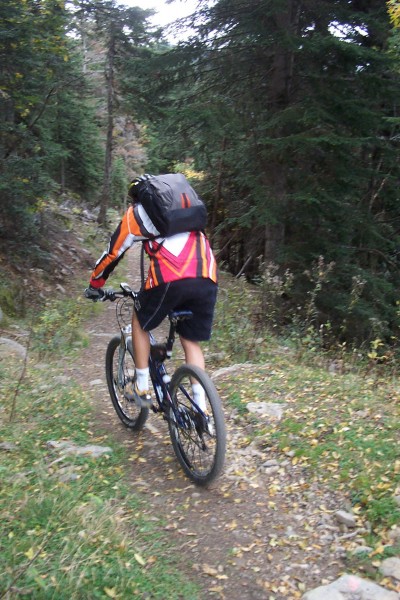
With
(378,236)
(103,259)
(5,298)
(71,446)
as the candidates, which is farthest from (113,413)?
(378,236)

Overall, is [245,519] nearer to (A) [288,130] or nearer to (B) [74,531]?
(B) [74,531]

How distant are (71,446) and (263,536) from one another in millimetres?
1720

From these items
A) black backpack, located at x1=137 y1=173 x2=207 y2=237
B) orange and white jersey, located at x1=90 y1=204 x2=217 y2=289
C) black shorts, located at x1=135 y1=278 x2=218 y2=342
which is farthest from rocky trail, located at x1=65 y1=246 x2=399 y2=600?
black backpack, located at x1=137 y1=173 x2=207 y2=237

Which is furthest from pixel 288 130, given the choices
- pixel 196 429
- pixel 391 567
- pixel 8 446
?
pixel 391 567

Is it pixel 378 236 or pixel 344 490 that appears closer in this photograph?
pixel 344 490

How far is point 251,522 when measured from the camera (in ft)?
10.8

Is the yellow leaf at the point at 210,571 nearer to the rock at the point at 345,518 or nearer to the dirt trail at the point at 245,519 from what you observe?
the dirt trail at the point at 245,519

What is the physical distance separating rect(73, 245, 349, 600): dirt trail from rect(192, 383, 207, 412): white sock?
0.59 metres

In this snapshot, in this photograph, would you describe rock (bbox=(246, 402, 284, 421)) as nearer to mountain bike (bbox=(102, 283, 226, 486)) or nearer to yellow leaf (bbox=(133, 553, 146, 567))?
mountain bike (bbox=(102, 283, 226, 486))

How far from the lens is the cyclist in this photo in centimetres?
354

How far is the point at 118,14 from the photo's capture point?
645 inches

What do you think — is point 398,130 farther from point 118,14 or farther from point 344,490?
point 118,14

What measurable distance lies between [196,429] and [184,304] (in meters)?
0.89

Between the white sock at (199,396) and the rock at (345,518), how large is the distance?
107cm
